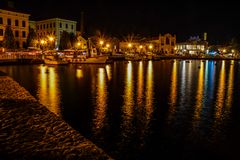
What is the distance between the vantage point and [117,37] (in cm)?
9781

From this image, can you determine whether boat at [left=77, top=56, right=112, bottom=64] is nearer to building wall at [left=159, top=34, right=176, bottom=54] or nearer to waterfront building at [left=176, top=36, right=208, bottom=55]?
building wall at [left=159, top=34, right=176, bottom=54]

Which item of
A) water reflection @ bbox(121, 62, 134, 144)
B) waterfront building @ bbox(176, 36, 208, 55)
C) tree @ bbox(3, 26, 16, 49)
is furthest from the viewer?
waterfront building @ bbox(176, 36, 208, 55)

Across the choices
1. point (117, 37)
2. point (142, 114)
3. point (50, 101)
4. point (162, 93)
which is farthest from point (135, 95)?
point (117, 37)

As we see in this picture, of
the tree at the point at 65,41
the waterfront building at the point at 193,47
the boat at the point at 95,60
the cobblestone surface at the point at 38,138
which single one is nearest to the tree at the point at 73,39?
the tree at the point at 65,41

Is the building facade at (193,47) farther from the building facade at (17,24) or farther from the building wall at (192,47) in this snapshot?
the building facade at (17,24)

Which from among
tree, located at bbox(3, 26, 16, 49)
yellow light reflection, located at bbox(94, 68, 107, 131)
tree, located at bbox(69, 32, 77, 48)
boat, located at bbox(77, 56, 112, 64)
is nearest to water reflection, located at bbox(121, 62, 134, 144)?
yellow light reflection, located at bbox(94, 68, 107, 131)

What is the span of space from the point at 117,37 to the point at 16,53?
187 ft

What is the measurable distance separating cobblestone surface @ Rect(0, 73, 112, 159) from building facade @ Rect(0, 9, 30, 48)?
52799 mm

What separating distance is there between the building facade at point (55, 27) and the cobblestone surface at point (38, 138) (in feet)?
205

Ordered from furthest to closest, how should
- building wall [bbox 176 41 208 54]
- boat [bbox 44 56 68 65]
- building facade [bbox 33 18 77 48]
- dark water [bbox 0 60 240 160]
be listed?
building wall [bbox 176 41 208 54] < building facade [bbox 33 18 77 48] < boat [bbox 44 56 68 65] < dark water [bbox 0 60 240 160]

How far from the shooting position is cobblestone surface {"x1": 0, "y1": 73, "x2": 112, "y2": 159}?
6.33 metres

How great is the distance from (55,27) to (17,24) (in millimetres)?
14064

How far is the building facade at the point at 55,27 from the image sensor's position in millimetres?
72500

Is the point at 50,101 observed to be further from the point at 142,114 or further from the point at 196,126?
the point at 196,126
